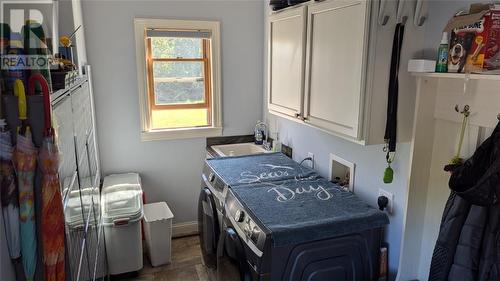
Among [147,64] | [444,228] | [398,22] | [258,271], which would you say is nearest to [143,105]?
[147,64]

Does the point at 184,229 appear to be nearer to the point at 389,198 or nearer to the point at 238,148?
the point at 238,148

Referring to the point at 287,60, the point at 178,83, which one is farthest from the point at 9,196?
the point at 178,83

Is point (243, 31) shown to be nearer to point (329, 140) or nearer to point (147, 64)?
point (147, 64)

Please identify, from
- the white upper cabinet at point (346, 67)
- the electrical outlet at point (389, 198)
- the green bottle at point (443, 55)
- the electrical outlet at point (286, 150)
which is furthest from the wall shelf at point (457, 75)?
the electrical outlet at point (286, 150)

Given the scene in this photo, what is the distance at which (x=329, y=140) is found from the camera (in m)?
2.43

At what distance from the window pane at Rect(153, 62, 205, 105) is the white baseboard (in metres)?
→ 1.21

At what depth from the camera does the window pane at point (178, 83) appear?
130 inches

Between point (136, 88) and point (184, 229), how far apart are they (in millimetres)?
1451

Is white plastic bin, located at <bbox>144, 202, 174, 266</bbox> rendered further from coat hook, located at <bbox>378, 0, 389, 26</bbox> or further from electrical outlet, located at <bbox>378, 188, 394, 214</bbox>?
coat hook, located at <bbox>378, 0, 389, 26</bbox>

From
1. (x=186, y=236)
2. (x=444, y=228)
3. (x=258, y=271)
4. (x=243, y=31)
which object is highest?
(x=243, y=31)

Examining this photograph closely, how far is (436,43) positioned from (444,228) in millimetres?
773

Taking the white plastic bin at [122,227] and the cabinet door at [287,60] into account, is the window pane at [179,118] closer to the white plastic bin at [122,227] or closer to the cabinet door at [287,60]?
the white plastic bin at [122,227]

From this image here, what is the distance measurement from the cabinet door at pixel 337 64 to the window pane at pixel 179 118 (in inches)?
63.8

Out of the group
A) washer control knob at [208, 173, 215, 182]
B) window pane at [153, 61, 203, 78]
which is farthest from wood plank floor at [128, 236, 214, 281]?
window pane at [153, 61, 203, 78]
